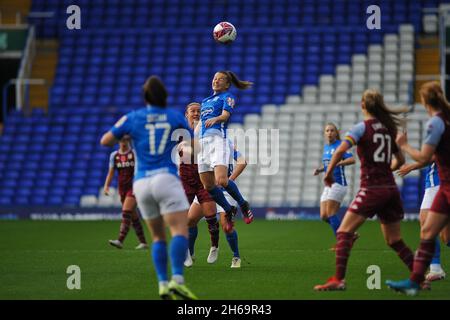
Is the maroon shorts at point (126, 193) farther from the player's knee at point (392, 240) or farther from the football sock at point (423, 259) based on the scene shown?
the football sock at point (423, 259)

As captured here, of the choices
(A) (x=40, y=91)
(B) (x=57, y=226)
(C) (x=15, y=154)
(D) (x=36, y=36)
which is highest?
(D) (x=36, y=36)

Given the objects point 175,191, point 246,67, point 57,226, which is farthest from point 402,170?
point 246,67

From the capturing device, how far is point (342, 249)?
30.6 feet

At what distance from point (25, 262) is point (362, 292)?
5.89 meters

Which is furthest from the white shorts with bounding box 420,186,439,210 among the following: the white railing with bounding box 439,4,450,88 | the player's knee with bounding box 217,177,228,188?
the white railing with bounding box 439,4,450,88

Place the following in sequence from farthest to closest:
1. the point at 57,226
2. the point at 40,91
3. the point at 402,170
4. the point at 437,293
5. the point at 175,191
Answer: the point at 40,91 < the point at 57,226 < the point at 402,170 < the point at 437,293 < the point at 175,191

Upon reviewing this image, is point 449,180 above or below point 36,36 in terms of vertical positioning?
below

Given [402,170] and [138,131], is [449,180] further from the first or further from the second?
[138,131]

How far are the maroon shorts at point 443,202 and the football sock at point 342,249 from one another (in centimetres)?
92

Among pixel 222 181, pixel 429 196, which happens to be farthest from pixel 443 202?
pixel 222 181

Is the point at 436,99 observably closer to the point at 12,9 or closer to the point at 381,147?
the point at 381,147

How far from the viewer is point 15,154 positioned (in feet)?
91.5

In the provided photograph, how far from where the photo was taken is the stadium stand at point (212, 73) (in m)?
27.0

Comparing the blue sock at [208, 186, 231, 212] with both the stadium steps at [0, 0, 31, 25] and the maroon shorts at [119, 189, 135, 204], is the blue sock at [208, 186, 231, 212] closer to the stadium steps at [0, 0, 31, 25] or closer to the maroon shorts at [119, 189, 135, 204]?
the maroon shorts at [119, 189, 135, 204]
